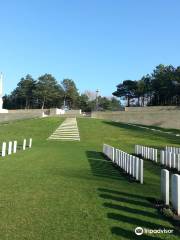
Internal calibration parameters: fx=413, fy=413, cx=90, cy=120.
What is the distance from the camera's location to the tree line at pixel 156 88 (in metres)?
89.8

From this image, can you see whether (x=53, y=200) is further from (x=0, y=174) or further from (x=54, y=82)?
(x=54, y=82)

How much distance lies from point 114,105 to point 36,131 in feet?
303

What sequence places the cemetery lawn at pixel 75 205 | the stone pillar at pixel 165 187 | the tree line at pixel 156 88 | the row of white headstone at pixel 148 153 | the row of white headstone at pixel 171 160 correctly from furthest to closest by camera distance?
the tree line at pixel 156 88, the row of white headstone at pixel 148 153, the row of white headstone at pixel 171 160, the stone pillar at pixel 165 187, the cemetery lawn at pixel 75 205

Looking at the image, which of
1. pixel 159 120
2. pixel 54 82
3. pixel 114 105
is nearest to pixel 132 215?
pixel 159 120

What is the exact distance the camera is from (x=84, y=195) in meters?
9.54

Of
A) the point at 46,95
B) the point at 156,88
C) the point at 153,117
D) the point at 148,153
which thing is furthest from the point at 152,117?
the point at 148,153

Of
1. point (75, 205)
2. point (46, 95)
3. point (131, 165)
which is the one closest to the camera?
point (75, 205)

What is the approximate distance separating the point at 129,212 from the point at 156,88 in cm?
8789

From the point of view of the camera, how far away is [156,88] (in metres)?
94.1

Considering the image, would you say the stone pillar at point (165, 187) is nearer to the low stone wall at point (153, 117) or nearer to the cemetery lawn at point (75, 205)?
the cemetery lawn at point (75, 205)

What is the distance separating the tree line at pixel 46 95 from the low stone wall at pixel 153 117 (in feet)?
108

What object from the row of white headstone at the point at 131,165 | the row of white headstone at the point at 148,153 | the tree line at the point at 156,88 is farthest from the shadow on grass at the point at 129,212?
the tree line at the point at 156,88

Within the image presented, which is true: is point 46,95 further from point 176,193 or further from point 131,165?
point 176,193

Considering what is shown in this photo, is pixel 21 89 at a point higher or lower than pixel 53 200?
higher
